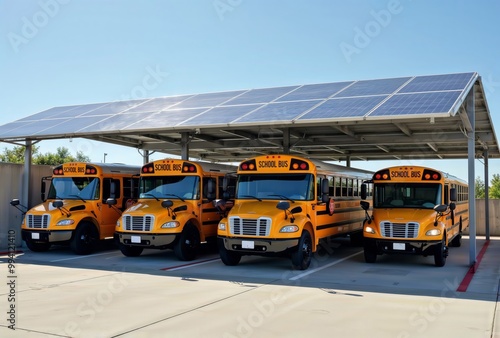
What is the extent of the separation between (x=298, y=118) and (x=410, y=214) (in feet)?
12.3

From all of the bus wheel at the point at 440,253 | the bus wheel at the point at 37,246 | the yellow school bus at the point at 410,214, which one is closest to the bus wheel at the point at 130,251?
the bus wheel at the point at 37,246

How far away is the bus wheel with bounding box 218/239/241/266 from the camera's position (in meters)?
12.3

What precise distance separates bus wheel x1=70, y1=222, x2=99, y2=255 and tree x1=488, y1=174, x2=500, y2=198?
54.5 m

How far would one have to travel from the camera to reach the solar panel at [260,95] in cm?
1607

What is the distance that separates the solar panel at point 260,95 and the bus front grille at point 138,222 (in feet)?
16.7

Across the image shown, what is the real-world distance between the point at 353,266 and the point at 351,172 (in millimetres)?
Answer: 4529

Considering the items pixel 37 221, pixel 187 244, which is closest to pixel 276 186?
pixel 187 244

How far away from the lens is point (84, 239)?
14.8 m

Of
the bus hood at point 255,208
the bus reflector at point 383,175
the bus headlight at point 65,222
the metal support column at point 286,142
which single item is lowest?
the bus headlight at point 65,222

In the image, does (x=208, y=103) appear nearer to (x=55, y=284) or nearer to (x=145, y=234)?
(x=145, y=234)

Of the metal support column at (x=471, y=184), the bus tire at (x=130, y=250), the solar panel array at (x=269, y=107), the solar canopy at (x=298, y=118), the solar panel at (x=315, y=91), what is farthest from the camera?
the solar panel at (x=315, y=91)

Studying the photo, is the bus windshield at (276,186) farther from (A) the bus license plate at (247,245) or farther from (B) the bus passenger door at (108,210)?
(B) the bus passenger door at (108,210)

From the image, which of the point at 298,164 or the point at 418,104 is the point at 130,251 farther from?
the point at 418,104

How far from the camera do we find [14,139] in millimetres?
16938
